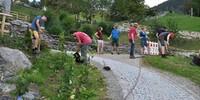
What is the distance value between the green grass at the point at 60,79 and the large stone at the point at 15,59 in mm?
283

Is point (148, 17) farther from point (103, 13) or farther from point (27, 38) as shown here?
point (27, 38)

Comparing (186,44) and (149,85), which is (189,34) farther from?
(149,85)

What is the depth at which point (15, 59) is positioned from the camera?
17438 millimetres

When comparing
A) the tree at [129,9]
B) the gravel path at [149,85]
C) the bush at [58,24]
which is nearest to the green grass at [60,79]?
the gravel path at [149,85]

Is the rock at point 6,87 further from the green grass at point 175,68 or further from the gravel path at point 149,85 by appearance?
the green grass at point 175,68

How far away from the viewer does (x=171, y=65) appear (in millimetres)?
22938

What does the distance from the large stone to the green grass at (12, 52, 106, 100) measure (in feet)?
0.93

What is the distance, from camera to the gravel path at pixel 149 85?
15.3 metres

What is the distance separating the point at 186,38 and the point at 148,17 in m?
13.2

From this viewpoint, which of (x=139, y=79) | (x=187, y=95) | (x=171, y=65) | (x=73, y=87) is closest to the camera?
(x=73, y=87)

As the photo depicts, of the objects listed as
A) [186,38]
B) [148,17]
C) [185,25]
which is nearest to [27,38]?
[186,38]

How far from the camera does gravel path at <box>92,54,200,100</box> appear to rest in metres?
15.3

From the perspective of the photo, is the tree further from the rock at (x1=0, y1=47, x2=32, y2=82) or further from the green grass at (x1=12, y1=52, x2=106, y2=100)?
the rock at (x1=0, y1=47, x2=32, y2=82)

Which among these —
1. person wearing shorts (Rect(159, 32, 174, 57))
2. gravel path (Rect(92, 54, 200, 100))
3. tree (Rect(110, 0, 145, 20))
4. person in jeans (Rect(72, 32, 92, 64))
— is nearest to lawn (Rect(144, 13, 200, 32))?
tree (Rect(110, 0, 145, 20))
